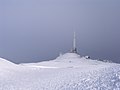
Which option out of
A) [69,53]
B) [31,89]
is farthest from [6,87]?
[69,53]

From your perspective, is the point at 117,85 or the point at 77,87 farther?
the point at 77,87

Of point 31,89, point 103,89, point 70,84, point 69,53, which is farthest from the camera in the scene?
point 69,53

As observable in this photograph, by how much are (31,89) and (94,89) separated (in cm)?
453

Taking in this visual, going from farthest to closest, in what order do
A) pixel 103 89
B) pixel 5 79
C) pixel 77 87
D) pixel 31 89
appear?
pixel 5 79, pixel 31 89, pixel 77 87, pixel 103 89

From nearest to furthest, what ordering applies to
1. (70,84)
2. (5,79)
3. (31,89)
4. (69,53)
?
(70,84) < (31,89) < (5,79) < (69,53)

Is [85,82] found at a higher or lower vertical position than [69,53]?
higher

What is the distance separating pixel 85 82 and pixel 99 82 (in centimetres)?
84

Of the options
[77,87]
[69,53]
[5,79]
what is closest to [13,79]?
[5,79]

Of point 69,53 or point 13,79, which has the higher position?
point 13,79

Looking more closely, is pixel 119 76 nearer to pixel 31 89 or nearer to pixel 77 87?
pixel 77 87

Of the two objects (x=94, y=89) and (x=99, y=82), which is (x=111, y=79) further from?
(x=94, y=89)

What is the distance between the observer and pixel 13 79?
21750 millimetres

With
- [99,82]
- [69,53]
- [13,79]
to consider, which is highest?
[99,82]

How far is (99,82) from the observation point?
574 inches
